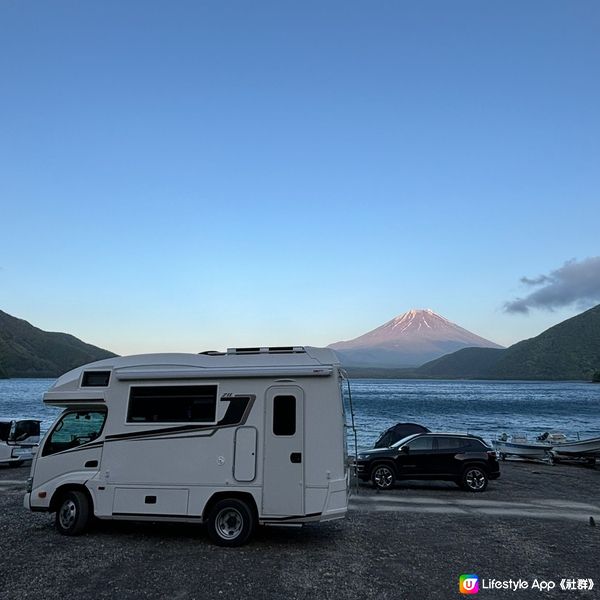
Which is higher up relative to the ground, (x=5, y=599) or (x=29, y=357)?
(x=29, y=357)

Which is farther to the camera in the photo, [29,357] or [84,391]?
[29,357]

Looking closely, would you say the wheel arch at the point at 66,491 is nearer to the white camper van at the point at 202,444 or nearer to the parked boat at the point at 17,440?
the white camper van at the point at 202,444

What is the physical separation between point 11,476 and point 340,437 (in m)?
12.5

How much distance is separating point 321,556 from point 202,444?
8.50 feet

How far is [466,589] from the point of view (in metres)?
6.59

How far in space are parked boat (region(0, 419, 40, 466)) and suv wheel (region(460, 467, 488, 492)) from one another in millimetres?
14483

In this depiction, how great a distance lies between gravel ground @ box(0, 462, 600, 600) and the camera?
21.2 ft

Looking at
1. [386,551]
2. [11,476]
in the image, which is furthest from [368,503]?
[11,476]

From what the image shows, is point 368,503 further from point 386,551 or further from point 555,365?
point 555,365

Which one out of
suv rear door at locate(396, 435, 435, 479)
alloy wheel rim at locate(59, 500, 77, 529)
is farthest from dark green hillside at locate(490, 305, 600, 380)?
alloy wheel rim at locate(59, 500, 77, 529)

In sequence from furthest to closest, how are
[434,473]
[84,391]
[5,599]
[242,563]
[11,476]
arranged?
1. [11,476]
2. [434,473]
3. [84,391]
4. [242,563]
5. [5,599]

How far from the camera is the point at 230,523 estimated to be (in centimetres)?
809

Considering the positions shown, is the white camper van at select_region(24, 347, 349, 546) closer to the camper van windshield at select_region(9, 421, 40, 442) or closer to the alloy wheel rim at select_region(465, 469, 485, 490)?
the alloy wheel rim at select_region(465, 469, 485, 490)

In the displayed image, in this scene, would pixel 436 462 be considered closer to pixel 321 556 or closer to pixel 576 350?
pixel 321 556
